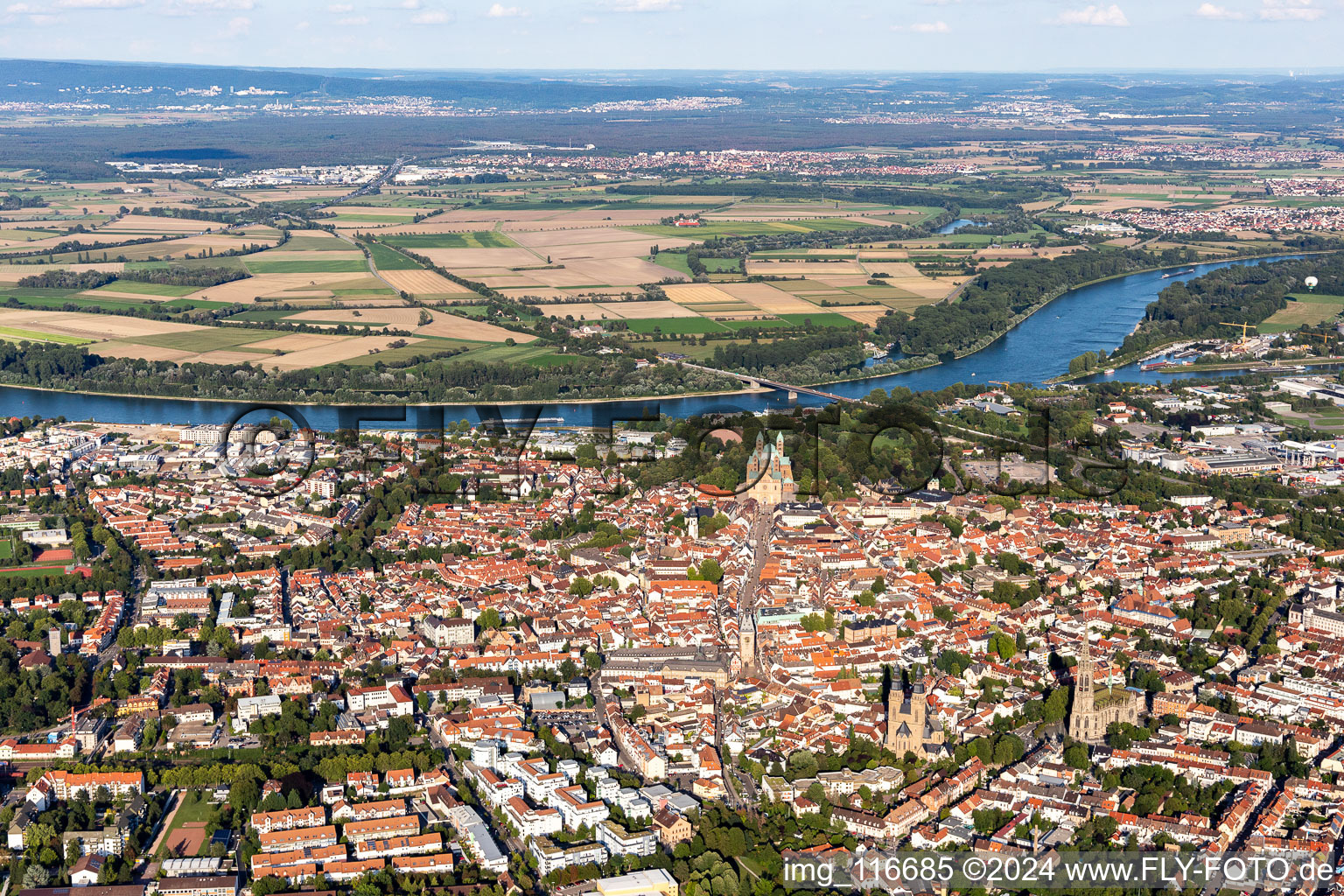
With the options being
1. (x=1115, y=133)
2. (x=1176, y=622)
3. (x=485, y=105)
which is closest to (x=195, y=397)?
(x=1176, y=622)

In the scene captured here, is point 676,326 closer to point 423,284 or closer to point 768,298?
point 768,298

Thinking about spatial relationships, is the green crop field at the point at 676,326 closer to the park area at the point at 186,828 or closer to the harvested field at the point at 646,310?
the harvested field at the point at 646,310

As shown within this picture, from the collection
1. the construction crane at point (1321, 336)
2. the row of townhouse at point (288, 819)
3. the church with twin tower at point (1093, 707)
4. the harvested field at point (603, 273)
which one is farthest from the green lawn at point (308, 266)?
the church with twin tower at point (1093, 707)

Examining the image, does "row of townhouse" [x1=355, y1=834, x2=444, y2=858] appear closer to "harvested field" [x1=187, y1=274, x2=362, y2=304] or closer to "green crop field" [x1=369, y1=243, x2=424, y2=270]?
"harvested field" [x1=187, y1=274, x2=362, y2=304]

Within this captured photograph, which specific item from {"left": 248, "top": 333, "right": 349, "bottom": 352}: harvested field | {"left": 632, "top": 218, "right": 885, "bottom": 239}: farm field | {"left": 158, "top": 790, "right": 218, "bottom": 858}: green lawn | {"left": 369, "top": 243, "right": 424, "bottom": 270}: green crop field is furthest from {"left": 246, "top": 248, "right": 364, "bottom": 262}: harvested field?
{"left": 158, "top": 790, "right": 218, "bottom": 858}: green lawn

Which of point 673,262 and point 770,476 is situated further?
point 673,262

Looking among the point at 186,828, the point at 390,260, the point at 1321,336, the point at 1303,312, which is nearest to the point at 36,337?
the point at 390,260

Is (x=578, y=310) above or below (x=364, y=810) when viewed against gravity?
above
